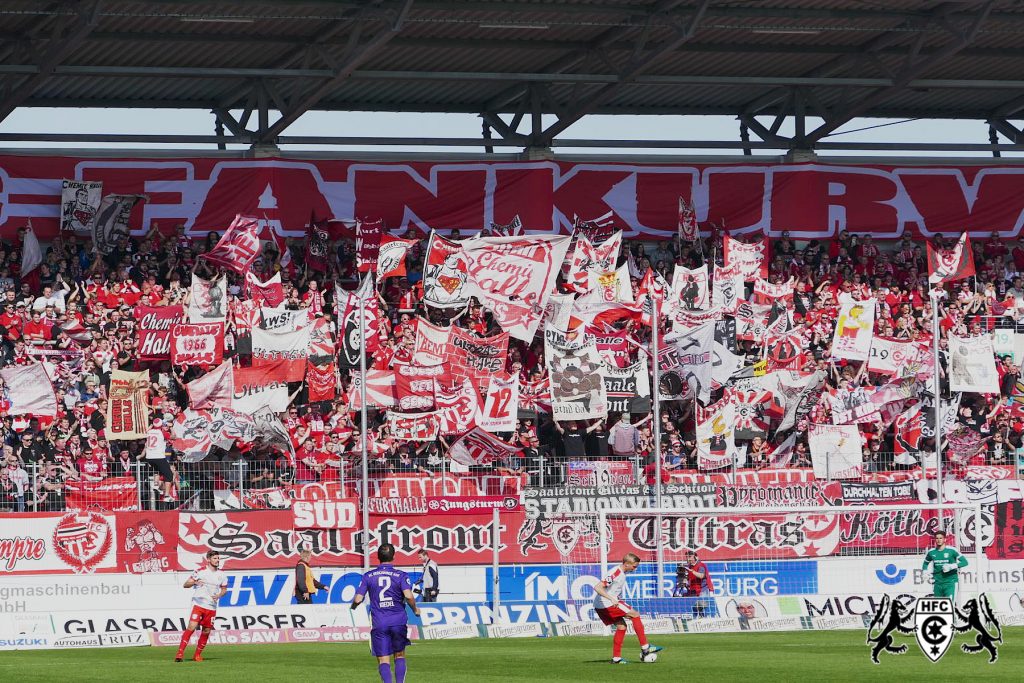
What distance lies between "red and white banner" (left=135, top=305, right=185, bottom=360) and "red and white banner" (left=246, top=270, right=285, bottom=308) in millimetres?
1750

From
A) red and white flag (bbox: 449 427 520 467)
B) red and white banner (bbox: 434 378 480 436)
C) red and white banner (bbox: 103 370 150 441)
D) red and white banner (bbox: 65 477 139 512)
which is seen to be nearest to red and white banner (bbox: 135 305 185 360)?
red and white banner (bbox: 103 370 150 441)

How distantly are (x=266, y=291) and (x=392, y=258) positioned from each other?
2906mm

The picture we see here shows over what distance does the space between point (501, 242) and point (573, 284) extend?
187 cm

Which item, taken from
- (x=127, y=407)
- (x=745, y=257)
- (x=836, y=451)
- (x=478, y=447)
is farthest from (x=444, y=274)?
(x=836, y=451)

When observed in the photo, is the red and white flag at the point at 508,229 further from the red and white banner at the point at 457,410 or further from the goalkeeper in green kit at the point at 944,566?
the goalkeeper in green kit at the point at 944,566

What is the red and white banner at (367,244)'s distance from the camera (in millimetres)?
35656

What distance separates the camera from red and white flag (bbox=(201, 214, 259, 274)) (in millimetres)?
34844

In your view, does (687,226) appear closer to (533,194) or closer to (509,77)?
(533,194)

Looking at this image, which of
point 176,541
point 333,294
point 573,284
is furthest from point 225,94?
point 176,541

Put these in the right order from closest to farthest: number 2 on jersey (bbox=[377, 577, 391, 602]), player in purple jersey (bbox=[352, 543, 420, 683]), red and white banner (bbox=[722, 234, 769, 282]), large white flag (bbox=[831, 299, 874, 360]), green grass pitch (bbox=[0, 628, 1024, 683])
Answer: player in purple jersey (bbox=[352, 543, 420, 683]) < number 2 on jersey (bbox=[377, 577, 391, 602]) < green grass pitch (bbox=[0, 628, 1024, 683]) < large white flag (bbox=[831, 299, 874, 360]) < red and white banner (bbox=[722, 234, 769, 282])

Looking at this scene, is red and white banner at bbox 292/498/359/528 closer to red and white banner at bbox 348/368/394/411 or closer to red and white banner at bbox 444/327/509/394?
red and white banner at bbox 348/368/394/411

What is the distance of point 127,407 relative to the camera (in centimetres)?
3203

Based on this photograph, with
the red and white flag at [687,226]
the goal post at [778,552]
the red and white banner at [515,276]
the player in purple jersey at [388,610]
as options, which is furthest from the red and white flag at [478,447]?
the player in purple jersey at [388,610]

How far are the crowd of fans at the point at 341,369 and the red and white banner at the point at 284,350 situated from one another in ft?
1.44
